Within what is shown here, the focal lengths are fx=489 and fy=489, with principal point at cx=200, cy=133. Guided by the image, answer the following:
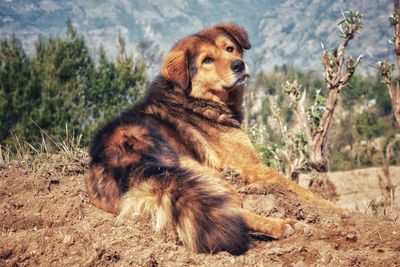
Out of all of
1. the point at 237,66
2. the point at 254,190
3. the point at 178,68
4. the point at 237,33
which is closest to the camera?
the point at 254,190

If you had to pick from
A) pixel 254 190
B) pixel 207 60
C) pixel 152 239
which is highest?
pixel 207 60

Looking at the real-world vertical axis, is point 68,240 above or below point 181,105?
below

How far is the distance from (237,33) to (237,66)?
36.6 inches

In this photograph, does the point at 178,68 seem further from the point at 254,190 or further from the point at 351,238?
the point at 351,238

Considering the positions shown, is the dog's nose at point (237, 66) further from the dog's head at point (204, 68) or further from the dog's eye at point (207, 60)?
the dog's eye at point (207, 60)

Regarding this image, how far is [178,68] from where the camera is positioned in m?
6.29

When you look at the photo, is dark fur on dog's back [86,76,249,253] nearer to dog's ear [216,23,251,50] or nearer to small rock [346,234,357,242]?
small rock [346,234,357,242]

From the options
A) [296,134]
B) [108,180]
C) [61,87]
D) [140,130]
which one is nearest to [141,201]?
[108,180]

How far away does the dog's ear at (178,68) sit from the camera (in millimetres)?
6262

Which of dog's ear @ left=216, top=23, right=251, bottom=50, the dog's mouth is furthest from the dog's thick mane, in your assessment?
dog's ear @ left=216, top=23, right=251, bottom=50

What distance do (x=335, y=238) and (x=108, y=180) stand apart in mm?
2114

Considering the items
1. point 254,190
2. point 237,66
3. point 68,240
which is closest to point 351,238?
point 254,190

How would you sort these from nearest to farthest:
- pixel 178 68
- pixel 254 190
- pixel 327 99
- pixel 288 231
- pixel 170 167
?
1. pixel 288 231
2. pixel 170 167
3. pixel 254 190
4. pixel 178 68
5. pixel 327 99

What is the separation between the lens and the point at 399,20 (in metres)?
6.97
